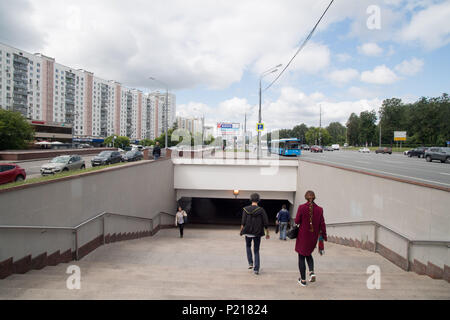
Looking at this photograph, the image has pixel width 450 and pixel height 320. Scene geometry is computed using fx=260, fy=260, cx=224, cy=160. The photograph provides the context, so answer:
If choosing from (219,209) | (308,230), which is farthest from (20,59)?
(308,230)

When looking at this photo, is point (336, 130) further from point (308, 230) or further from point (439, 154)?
point (308, 230)

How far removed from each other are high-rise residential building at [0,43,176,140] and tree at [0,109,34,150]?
87.6ft

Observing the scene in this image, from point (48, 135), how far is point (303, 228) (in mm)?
69632

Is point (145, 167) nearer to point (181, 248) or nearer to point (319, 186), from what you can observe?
point (181, 248)

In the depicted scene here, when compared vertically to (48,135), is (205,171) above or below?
below

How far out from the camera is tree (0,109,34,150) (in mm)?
24484

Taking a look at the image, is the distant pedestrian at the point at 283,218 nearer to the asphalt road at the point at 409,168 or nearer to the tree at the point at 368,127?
the asphalt road at the point at 409,168

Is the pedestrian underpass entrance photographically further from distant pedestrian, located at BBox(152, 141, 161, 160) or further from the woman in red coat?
the woman in red coat

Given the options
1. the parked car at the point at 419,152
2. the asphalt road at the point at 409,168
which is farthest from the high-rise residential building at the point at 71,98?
the parked car at the point at 419,152

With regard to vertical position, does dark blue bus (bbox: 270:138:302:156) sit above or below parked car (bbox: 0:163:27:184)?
above

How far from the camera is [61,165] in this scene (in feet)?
45.6

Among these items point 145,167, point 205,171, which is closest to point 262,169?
point 205,171

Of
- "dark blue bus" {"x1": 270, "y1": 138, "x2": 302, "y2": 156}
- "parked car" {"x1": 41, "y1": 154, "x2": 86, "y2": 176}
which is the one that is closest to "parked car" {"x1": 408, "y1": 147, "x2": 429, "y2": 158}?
"dark blue bus" {"x1": 270, "y1": 138, "x2": 302, "y2": 156}

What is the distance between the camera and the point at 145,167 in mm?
12570
